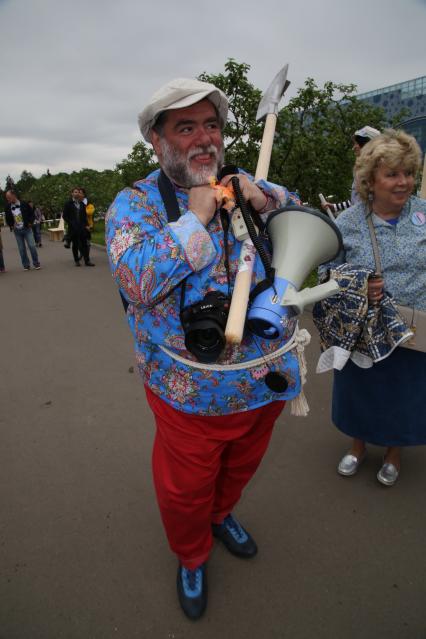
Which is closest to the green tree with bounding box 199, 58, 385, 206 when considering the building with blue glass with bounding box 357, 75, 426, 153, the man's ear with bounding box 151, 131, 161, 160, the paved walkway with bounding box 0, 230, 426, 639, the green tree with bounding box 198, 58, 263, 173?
the green tree with bounding box 198, 58, 263, 173

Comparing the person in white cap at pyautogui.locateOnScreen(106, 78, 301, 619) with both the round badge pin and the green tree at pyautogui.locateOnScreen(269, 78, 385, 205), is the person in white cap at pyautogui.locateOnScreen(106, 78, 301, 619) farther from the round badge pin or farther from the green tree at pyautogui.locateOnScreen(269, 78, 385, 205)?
the green tree at pyautogui.locateOnScreen(269, 78, 385, 205)

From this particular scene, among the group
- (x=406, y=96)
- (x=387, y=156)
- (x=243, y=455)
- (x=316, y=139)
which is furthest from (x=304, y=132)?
(x=406, y=96)

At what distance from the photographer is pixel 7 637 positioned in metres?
1.76

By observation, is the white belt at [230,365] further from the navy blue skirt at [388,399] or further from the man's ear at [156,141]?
the navy blue skirt at [388,399]

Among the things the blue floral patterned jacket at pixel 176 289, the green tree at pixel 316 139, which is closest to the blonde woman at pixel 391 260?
the blue floral patterned jacket at pixel 176 289

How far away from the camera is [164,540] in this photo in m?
2.21

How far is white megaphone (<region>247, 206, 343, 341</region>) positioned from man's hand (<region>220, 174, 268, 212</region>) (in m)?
0.06

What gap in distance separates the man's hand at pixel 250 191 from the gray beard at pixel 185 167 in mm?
86

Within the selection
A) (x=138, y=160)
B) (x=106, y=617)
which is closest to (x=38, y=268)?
(x=138, y=160)

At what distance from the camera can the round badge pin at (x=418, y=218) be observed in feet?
6.90

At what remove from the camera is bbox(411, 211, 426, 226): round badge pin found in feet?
6.90

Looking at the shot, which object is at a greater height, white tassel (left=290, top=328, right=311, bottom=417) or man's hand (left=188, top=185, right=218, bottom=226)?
man's hand (left=188, top=185, right=218, bottom=226)

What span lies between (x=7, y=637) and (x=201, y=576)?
2.77 ft

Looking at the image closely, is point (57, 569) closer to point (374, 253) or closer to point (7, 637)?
point (7, 637)
